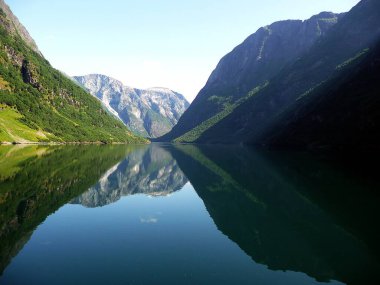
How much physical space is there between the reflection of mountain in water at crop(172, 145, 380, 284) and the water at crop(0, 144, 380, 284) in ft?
0.28

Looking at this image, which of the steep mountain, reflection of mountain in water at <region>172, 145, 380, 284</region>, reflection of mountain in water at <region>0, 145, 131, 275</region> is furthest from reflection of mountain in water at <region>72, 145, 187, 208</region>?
the steep mountain

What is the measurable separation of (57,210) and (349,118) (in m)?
139

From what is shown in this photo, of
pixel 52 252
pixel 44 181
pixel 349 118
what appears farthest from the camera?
pixel 349 118

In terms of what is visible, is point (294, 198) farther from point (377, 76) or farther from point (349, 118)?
point (377, 76)

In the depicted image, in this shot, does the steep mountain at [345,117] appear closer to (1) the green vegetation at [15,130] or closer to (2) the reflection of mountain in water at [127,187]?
(2) the reflection of mountain in water at [127,187]

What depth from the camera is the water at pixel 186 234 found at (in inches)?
707

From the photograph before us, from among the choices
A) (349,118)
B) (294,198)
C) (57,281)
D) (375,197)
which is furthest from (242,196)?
(349,118)

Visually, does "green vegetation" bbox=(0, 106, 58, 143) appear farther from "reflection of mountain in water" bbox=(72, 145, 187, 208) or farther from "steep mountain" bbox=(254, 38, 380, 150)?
"steep mountain" bbox=(254, 38, 380, 150)

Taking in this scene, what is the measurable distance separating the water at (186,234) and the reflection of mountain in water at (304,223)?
0.28 ft

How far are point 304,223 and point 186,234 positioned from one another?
37.6 ft

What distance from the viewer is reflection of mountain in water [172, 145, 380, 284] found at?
19953 mm

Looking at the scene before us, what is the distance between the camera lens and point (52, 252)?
2052cm

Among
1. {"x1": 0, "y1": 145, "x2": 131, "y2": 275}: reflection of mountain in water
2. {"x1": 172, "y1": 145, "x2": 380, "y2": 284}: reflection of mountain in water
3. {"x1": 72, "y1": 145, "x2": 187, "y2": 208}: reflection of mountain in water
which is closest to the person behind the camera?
{"x1": 172, "y1": 145, "x2": 380, "y2": 284}: reflection of mountain in water

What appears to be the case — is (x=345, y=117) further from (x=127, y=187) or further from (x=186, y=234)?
(x=186, y=234)
